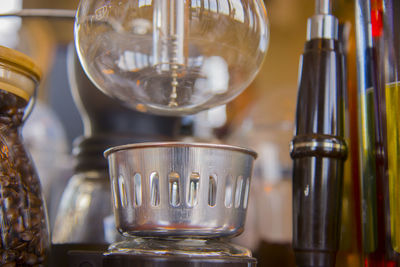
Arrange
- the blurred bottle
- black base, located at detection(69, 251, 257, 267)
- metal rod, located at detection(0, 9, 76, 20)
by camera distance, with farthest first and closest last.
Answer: the blurred bottle < metal rod, located at detection(0, 9, 76, 20) < black base, located at detection(69, 251, 257, 267)

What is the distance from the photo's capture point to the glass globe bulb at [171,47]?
0.37 meters

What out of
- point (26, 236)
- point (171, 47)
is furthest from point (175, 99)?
point (26, 236)

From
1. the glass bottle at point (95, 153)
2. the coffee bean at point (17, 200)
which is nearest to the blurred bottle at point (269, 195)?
the glass bottle at point (95, 153)

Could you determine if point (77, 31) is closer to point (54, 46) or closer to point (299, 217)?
point (299, 217)

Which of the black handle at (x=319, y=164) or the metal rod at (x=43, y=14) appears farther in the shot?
the metal rod at (x=43, y=14)

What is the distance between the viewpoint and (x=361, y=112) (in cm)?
42

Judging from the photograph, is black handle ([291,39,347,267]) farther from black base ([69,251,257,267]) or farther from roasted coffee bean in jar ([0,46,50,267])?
roasted coffee bean in jar ([0,46,50,267])

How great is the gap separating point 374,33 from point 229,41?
126mm

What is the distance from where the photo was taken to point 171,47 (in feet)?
1.24

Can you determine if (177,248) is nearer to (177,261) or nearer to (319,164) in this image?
(177,261)

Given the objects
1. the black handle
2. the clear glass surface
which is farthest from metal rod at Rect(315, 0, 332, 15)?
the clear glass surface

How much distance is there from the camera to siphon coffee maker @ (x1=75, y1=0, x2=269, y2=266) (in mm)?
332

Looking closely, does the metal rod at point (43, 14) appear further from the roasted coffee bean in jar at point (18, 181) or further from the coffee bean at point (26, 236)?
the coffee bean at point (26, 236)

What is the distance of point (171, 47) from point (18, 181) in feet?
0.48
